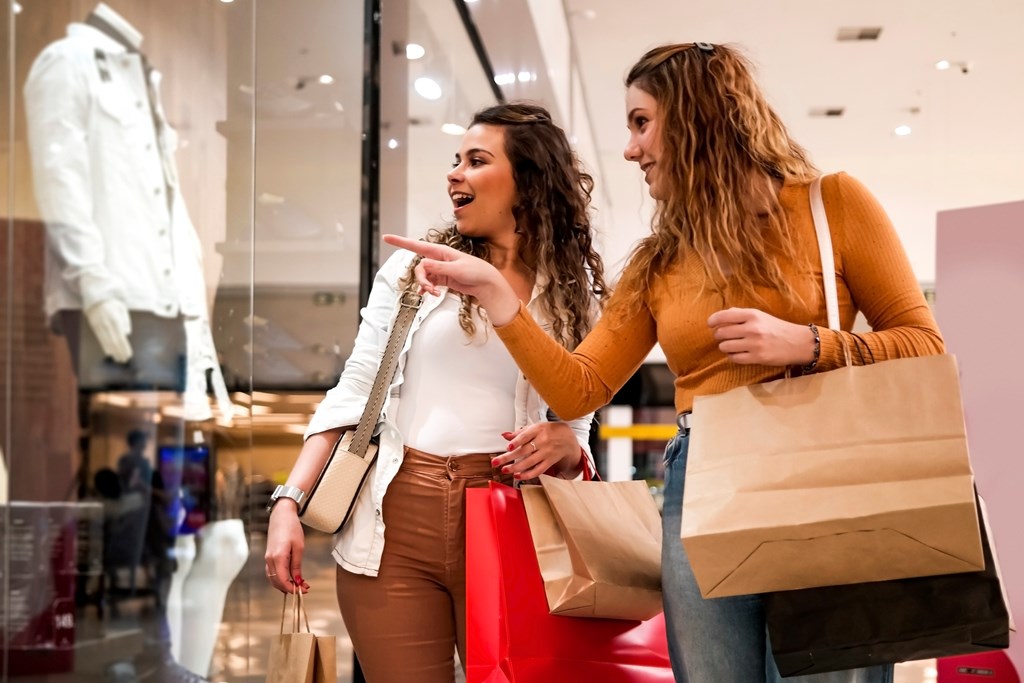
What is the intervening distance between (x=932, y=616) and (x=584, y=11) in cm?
799

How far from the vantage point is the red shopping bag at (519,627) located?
1.79 m

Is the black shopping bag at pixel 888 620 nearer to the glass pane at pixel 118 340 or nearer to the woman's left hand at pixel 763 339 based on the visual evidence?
the woman's left hand at pixel 763 339

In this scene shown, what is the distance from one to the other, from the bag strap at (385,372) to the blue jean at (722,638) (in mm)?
666

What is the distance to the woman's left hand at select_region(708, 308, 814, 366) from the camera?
146 cm

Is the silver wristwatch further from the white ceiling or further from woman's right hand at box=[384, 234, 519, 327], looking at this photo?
the white ceiling

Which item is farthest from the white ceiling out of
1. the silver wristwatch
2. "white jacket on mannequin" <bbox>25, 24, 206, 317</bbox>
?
the silver wristwatch

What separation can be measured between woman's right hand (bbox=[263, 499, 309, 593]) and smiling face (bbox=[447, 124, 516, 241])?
2.19 ft

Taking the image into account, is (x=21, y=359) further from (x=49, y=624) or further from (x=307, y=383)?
(x=307, y=383)

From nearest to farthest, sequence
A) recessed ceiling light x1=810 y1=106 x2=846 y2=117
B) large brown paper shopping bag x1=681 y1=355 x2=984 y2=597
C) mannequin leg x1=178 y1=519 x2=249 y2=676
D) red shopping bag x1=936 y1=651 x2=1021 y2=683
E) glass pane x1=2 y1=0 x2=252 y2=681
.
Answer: large brown paper shopping bag x1=681 y1=355 x2=984 y2=597, glass pane x1=2 y1=0 x2=252 y2=681, mannequin leg x1=178 y1=519 x2=249 y2=676, red shopping bag x1=936 y1=651 x2=1021 y2=683, recessed ceiling light x1=810 y1=106 x2=846 y2=117

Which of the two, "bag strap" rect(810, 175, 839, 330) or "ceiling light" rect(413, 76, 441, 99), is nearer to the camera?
"bag strap" rect(810, 175, 839, 330)

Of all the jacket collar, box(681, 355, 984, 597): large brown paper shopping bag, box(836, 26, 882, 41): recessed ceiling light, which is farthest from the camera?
box(836, 26, 882, 41): recessed ceiling light

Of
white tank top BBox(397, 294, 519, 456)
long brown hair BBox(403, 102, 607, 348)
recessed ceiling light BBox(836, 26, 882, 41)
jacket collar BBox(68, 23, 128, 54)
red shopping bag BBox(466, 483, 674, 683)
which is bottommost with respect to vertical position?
red shopping bag BBox(466, 483, 674, 683)

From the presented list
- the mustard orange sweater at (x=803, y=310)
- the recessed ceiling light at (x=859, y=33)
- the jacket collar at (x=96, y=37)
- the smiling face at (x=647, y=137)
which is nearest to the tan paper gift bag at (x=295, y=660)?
the mustard orange sweater at (x=803, y=310)

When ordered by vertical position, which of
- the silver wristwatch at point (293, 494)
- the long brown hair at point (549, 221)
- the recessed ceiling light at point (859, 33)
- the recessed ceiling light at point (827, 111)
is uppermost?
the recessed ceiling light at point (859, 33)
